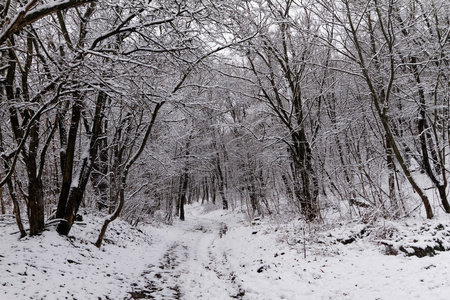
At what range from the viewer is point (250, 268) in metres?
6.49

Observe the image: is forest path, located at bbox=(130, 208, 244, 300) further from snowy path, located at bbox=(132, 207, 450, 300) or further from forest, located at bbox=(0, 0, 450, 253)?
forest, located at bbox=(0, 0, 450, 253)

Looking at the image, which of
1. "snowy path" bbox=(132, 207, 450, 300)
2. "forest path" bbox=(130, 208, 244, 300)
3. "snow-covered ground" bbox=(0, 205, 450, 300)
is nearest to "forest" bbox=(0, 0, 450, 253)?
"snow-covered ground" bbox=(0, 205, 450, 300)

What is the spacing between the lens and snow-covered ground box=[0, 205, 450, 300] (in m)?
4.30

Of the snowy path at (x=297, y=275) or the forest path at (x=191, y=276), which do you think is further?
the forest path at (x=191, y=276)

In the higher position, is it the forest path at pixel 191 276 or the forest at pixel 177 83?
the forest at pixel 177 83

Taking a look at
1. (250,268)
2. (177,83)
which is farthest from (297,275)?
(177,83)

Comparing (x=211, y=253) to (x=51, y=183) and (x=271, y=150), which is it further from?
(x=271, y=150)

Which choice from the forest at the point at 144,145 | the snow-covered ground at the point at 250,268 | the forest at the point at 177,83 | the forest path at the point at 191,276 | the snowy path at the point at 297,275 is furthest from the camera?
the forest path at the point at 191,276

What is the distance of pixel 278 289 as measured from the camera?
4.91m

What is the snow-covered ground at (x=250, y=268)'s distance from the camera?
430cm

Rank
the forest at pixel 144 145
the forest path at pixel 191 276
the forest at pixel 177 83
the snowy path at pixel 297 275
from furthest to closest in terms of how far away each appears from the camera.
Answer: the forest path at pixel 191 276 < the forest at pixel 177 83 < the forest at pixel 144 145 < the snowy path at pixel 297 275

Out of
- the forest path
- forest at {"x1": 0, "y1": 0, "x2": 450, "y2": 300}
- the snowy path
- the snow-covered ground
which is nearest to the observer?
the snowy path

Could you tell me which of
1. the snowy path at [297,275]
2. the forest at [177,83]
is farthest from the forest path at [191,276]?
the forest at [177,83]

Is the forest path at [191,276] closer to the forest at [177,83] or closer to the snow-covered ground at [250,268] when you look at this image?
the snow-covered ground at [250,268]
